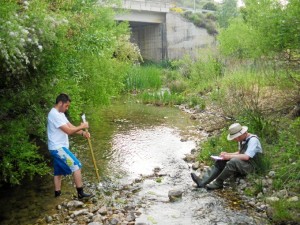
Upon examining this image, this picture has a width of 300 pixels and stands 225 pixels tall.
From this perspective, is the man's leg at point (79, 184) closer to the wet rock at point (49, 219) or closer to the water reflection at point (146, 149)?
the wet rock at point (49, 219)

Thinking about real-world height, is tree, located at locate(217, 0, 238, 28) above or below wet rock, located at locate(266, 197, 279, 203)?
above

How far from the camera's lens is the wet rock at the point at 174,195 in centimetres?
712

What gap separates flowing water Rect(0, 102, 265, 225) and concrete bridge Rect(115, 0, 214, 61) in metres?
24.0

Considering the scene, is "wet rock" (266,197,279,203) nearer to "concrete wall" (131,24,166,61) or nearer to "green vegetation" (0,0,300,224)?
"green vegetation" (0,0,300,224)

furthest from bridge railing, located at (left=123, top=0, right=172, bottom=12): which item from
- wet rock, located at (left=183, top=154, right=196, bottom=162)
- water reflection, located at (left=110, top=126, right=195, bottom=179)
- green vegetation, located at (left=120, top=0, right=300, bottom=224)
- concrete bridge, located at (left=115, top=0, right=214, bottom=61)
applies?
wet rock, located at (left=183, top=154, right=196, bottom=162)

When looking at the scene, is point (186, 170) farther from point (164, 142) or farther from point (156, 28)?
point (156, 28)

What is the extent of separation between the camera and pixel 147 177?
8648 mm

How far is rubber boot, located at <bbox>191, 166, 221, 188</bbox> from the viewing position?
24.6ft

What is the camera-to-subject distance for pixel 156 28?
136 feet

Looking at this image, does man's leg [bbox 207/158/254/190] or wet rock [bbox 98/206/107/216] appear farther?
man's leg [bbox 207/158/254/190]

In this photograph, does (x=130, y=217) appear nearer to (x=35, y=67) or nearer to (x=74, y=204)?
(x=74, y=204)

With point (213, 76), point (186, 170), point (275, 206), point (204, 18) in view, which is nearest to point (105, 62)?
point (186, 170)

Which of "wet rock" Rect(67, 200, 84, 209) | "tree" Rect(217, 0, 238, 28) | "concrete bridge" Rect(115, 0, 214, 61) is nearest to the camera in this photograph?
"wet rock" Rect(67, 200, 84, 209)

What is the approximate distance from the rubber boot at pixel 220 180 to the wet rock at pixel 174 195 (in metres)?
0.68
